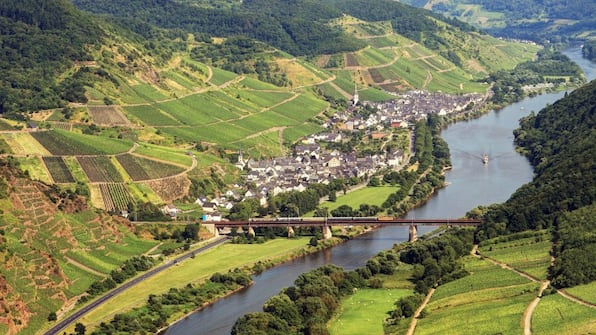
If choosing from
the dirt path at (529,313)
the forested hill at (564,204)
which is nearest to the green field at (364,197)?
the forested hill at (564,204)

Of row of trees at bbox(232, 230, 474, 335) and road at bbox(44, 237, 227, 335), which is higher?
row of trees at bbox(232, 230, 474, 335)

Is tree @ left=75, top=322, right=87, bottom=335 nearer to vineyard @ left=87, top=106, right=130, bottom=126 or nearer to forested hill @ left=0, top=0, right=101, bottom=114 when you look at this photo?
vineyard @ left=87, top=106, right=130, bottom=126

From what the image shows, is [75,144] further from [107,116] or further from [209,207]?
[209,207]

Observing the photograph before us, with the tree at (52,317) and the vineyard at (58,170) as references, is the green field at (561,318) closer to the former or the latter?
the tree at (52,317)

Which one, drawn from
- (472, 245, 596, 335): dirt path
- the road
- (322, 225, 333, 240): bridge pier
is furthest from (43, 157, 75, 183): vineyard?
(472, 245, 596, 335): dirt path

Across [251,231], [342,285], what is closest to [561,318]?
[342,285]
